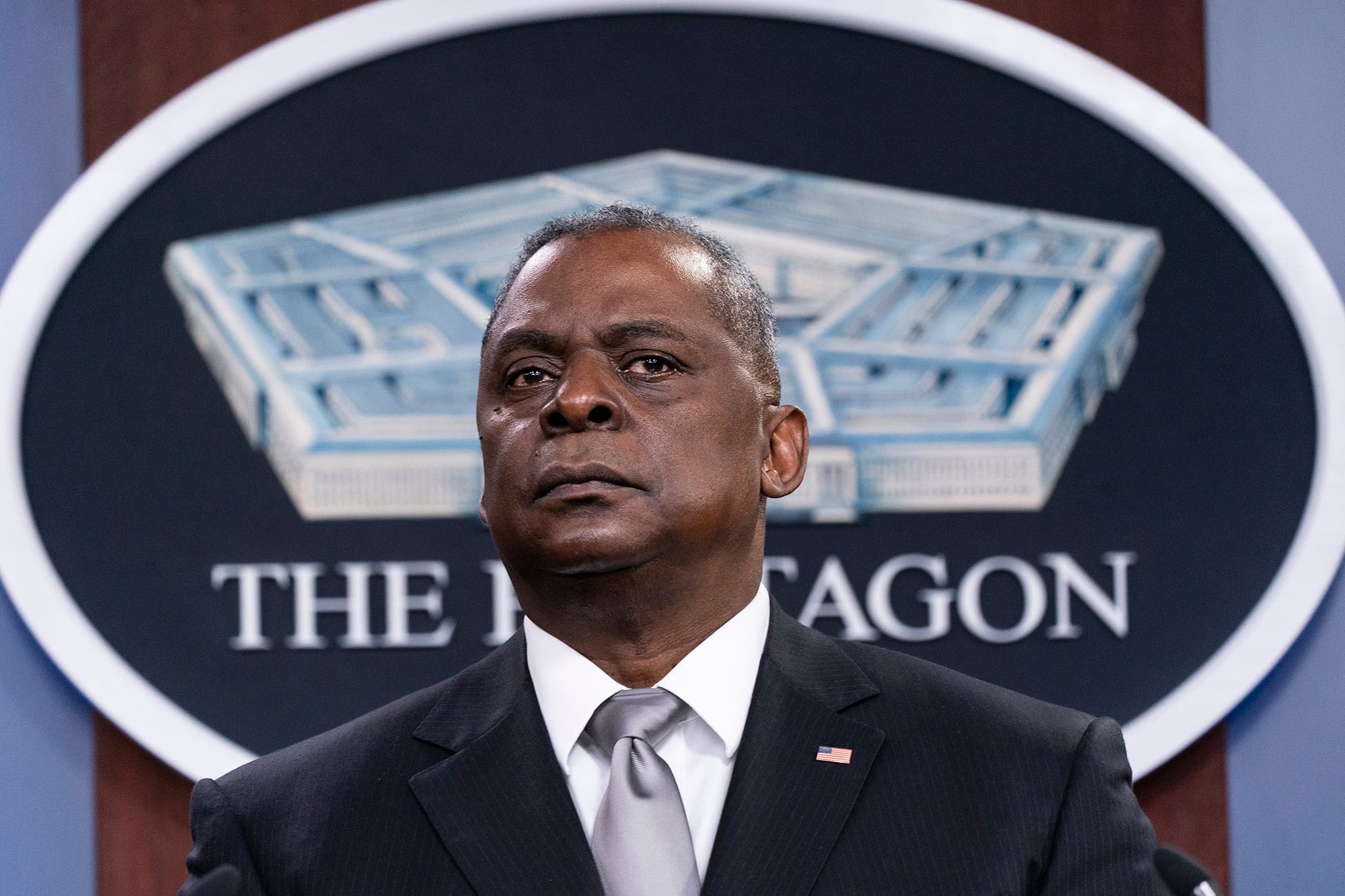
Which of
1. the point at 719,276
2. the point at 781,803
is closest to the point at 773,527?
the point at 719,276

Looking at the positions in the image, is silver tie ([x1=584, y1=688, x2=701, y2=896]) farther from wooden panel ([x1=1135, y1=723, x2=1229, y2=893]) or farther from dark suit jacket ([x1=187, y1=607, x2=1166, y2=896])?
wooden panel ([x1=1135, y1=723, x2=1229, y2=893])

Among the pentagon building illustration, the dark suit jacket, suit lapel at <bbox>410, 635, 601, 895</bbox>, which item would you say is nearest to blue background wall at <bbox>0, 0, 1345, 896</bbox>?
the pentagon building illustration

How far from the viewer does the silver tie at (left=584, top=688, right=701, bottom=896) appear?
118 cm

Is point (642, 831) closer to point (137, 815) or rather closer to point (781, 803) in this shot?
point (781, 803)

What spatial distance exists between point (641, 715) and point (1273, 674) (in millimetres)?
1614

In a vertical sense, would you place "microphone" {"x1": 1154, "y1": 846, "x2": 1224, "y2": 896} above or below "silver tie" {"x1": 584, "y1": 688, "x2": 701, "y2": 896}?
above

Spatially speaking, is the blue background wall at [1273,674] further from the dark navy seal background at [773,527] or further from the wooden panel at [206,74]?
the dark navy seal background at [773,527]

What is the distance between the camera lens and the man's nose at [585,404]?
1.23m

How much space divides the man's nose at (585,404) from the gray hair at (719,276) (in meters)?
0.16

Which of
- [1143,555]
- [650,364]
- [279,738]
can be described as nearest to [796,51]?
[1143,555]

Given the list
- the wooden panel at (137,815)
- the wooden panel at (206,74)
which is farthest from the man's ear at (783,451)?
the wooden panel at (137,815)

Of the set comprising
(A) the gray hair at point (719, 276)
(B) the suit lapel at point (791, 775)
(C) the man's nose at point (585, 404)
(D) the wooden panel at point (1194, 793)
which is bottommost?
(D) the wooden panel at point (1194, 793)

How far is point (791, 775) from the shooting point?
1252mm

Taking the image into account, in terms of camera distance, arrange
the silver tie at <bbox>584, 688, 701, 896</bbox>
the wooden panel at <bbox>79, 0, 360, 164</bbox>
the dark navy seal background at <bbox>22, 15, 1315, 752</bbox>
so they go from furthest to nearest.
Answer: the wooden panel at <bbox>79, 0, 360, 164</bbox> → the dark navy seal background at <bbox>22, 15, 1315, 752</bbox> → the silver tie at <bbox>584, 688, 701, 896</bbox>
